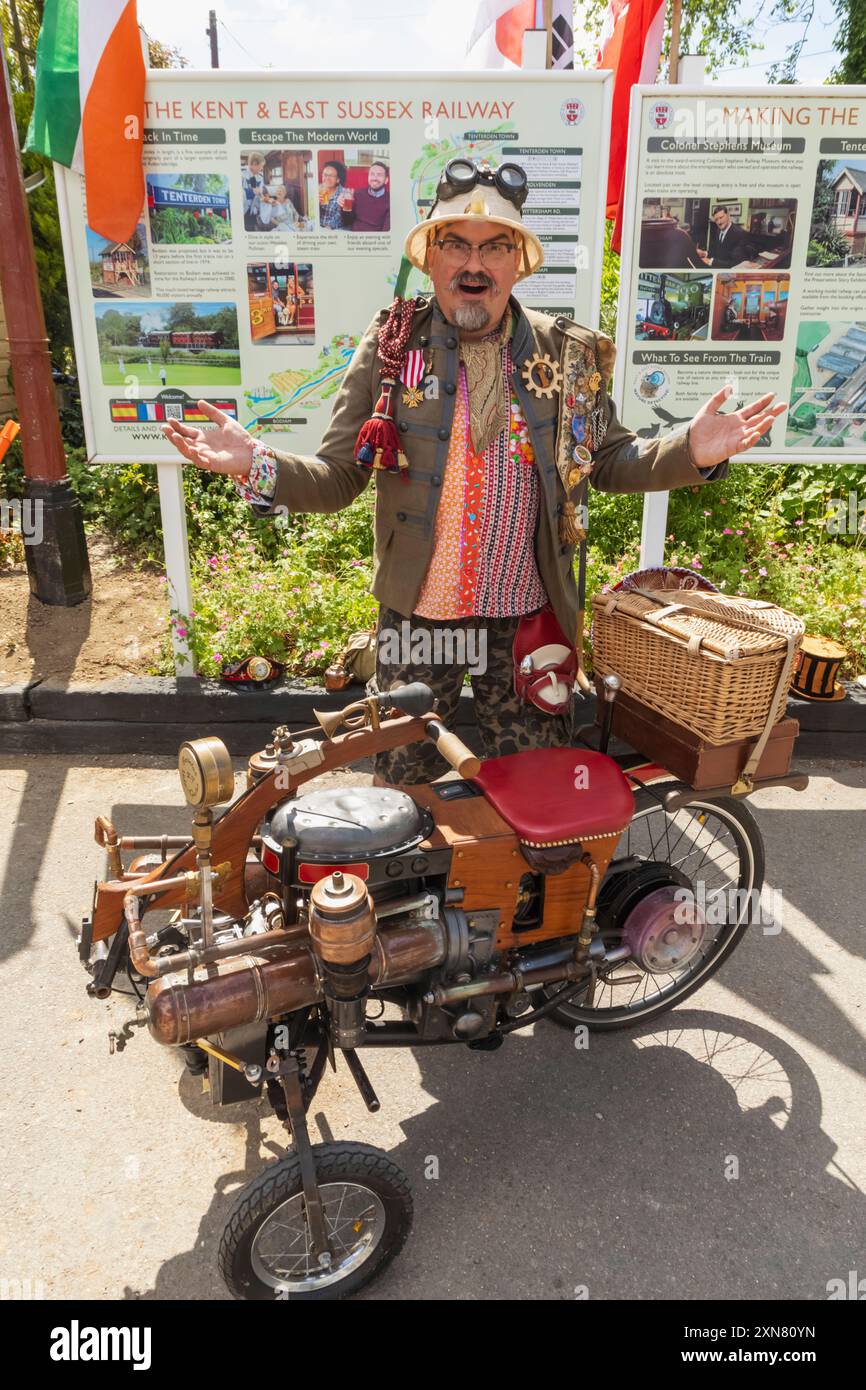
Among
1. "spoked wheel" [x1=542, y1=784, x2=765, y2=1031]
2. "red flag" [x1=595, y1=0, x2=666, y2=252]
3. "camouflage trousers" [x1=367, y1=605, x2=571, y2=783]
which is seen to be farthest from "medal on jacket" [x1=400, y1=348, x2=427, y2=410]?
"red flag" [x1=595, y1=0, x2=666, y2=252]

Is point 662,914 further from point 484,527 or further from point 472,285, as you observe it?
point 472,285

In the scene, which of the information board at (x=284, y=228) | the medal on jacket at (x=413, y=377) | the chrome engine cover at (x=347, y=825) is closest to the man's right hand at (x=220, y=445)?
the medal on jacket at (x=413, y=377)

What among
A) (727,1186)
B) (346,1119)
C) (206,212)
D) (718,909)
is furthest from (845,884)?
(206,212)

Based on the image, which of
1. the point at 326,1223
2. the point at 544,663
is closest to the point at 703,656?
the point at 544,663

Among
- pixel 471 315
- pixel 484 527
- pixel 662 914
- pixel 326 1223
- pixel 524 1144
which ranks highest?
pixel 471 315

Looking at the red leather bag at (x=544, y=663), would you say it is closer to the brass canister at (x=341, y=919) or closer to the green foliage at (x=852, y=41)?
the brass canister at (x=341, y=919)

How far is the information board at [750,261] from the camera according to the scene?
429 cm

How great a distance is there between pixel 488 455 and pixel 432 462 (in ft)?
0.58

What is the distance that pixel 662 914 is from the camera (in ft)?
8.96

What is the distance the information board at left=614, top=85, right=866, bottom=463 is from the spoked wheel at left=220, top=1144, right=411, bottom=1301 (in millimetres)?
3640

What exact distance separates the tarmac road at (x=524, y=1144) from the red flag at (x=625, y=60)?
4765mm

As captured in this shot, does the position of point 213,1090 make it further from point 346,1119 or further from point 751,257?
point 751,257

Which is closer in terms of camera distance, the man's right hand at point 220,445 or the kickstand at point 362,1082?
the kickstand at point 362,1082

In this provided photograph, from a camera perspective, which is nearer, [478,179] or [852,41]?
[478,179]
